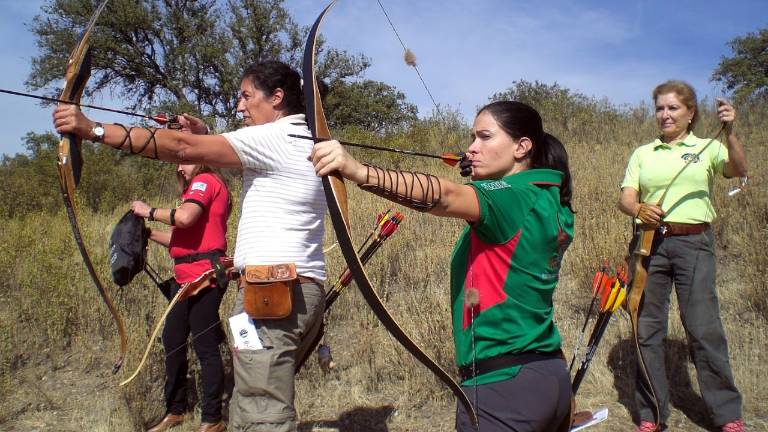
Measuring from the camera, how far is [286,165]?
207 cm

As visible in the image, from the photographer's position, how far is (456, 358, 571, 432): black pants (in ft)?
4.81

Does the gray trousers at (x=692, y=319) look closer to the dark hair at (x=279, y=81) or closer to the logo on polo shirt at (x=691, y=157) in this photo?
the logo on polo shirt at (x=691, y=157)

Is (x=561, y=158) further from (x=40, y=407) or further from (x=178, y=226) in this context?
(x=40, y=407)

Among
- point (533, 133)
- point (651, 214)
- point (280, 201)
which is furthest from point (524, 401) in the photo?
point (651, 214)

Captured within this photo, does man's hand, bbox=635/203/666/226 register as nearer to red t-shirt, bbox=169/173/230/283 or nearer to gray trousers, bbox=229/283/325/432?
gray trousers, bbox=229/283/325/432

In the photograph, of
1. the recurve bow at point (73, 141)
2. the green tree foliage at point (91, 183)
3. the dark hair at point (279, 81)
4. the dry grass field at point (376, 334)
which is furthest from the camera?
the green tree foliage at point (91, 183)

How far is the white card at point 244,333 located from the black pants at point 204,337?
1.05 m

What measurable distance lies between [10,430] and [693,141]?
4.30 meters

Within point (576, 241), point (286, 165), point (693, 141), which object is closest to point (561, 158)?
point (286, 165)

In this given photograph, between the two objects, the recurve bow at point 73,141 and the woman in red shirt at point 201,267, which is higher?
the recurve bow at point 73,141

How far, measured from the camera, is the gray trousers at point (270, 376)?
2.08 metres

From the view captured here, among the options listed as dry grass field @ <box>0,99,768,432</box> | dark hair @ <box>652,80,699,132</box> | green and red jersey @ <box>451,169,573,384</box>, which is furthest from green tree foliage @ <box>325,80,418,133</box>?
green and red jersey @ <box>451,169,573,384</box>

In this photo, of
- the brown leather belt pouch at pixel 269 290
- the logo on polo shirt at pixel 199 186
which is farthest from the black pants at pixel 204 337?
the brown leather belt pouch at pixel 269 290

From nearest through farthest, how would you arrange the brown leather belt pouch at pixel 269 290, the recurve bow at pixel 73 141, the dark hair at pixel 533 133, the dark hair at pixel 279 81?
the dark hair at pixel 533 133
the recurve bow at pixel 73 141
the brown leather belt pouch at pixel 269 290
the dark hair at pixel 279 81
